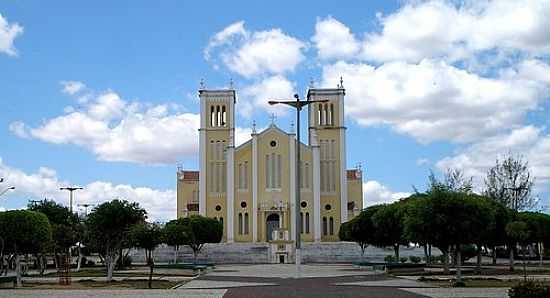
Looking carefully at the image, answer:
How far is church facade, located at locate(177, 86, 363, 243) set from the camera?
9331 centimetres

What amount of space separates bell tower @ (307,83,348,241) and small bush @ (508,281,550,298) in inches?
3011

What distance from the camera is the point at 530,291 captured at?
1708 centimetres

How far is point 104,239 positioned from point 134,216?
2383 millimetres

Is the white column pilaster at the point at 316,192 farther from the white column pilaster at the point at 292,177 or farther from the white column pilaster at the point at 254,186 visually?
the white column pilaster at the point at 254,186

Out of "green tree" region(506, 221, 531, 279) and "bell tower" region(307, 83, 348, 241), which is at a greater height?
"bell tower" region(307, 83, 348, 241)

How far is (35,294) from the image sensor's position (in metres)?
27.2

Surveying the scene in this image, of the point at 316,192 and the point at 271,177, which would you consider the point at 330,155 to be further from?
the point at 271,177

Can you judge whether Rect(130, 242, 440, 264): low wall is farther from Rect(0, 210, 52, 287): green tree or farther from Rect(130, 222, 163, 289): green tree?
Rect(0, 210, 52, 287): green tree

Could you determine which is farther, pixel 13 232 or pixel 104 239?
pixel 104 239

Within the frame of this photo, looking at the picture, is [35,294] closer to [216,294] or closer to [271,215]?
[216,294]

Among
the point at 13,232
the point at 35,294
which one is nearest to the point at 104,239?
the point at 13,232

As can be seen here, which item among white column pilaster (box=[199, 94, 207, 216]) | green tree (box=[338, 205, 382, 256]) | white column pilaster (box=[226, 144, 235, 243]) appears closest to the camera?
green tree (box=[338, 205, 382, 256])

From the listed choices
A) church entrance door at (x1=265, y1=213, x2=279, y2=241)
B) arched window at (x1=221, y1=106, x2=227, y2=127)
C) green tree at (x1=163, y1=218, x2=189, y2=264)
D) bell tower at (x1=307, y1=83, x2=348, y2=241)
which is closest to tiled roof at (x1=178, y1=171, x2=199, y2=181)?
arched window at (x1=221, y1=106, x2=227, y2=127)

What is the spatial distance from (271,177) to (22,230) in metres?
60.1
